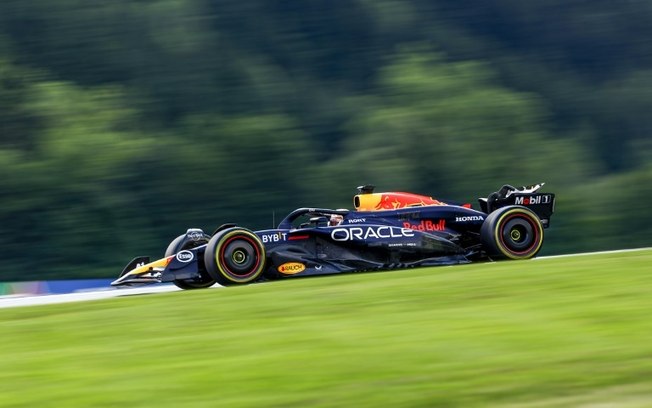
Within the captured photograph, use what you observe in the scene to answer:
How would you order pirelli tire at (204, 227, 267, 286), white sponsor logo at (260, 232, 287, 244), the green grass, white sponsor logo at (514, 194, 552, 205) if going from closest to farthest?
the green grass
pirelli tire at (204, 227, 267, 286)
white sponsor logo at (260, 232, 287, 244)
white sponsor logo at (514, 194, 552, 205)

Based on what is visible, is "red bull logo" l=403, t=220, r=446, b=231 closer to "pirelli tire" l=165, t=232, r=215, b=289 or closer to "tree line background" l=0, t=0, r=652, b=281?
"pirelli tire" l=165, t=232, r=215, b=289

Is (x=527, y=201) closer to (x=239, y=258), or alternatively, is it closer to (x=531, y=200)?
(x=531, y=200)

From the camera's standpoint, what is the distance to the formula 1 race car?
536 inches

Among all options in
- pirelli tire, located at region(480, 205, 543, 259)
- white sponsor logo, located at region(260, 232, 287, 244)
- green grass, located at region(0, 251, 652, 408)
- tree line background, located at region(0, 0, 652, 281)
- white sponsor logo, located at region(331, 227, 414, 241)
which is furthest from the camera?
tree line background, located at region(0, 0, 652, 281)

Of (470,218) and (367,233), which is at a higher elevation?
(470,218)

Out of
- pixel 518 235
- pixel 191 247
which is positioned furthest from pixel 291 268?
pixel 518 235

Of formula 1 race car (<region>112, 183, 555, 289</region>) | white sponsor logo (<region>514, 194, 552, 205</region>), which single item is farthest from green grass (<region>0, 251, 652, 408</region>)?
white sponsor logo (<region>514, 194, 552, 205</region>)

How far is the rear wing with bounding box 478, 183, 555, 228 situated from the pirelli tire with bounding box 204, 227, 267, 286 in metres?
4.25

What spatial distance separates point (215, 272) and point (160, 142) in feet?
80.5

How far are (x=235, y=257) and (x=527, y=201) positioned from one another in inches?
195

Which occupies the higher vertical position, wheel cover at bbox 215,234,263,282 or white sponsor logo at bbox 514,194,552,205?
white sponsor logo at bbox 514,194,552,205

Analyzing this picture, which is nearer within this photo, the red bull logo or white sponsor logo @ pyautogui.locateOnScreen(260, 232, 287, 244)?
white sponsor logo @ pyautogui.locateOnScreen(260, 232, 287, 244)

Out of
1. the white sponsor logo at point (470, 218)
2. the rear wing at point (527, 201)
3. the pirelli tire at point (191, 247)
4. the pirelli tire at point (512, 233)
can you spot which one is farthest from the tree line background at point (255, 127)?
the pirelli tire at point (512, 233)

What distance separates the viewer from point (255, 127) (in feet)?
125
